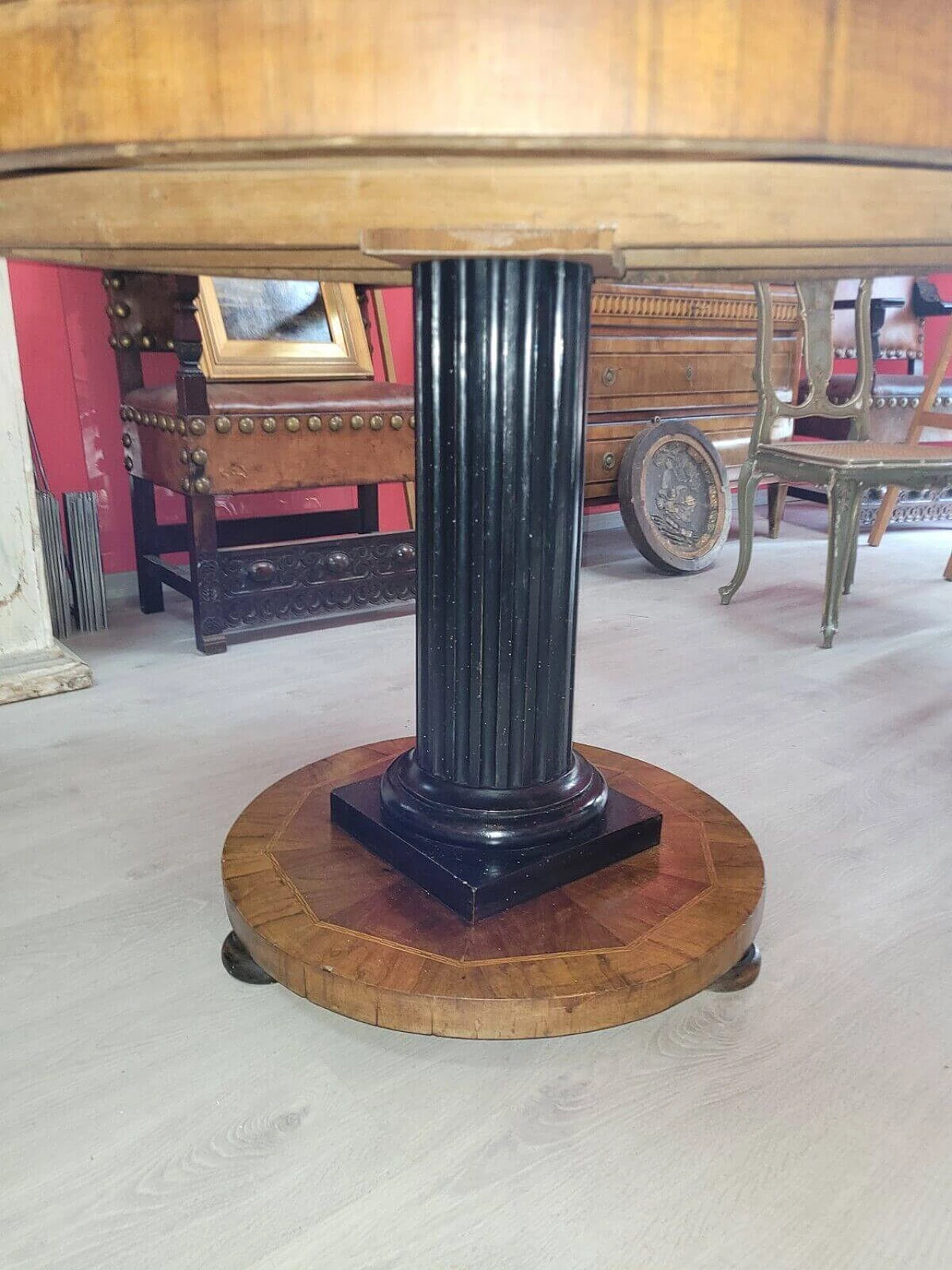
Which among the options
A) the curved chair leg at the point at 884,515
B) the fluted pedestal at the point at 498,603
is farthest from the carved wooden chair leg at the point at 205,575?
the curved chair leg at the point at 884,515

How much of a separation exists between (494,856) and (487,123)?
770mm

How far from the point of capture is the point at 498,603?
100 cm

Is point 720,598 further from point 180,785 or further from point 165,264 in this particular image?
point 165,264

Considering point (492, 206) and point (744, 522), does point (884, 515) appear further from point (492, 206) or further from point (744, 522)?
point (492, 206)

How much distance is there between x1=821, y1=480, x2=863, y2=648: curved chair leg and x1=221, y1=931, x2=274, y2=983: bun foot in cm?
178

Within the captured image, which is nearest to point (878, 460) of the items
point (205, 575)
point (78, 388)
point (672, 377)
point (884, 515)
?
point (672, 377)

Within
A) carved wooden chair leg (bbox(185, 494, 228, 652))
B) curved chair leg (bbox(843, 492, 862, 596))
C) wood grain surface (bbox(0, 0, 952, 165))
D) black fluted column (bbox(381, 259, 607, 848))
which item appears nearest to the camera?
wood grain surface (bbox(0, 0, 952, 165))

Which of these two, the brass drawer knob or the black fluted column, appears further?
the brass drawer knob

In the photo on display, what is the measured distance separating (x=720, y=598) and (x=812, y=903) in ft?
5.45

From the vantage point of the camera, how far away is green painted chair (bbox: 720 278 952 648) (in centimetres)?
241

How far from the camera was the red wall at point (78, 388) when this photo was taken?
2529mm

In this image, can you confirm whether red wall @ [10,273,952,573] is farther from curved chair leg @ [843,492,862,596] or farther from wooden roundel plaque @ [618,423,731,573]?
curved chair leg @ [843,492,862,596]

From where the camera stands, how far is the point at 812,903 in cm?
128

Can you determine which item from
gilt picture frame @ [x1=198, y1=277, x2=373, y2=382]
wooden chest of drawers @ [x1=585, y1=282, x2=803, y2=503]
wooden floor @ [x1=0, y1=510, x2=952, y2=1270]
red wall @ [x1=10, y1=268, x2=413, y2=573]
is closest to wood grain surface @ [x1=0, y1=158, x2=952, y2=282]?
wooden floor @ [x1=0, y1=510, x2=952, y2=1270]
